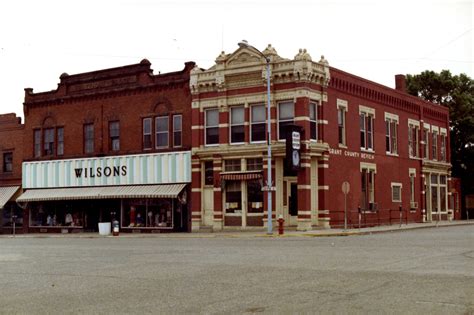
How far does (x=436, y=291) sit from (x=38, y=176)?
40.6m

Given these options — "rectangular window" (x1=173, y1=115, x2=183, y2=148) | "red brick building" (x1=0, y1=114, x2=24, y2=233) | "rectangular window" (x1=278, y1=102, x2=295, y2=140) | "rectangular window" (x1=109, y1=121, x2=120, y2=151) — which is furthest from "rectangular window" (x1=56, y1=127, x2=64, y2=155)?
"rectangular window" (x1=278, y1=102, x2=295, y2=140)

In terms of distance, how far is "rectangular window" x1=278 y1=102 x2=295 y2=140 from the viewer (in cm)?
3762

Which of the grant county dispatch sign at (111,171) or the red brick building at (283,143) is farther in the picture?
the grant county dispatch sign at (111,171)

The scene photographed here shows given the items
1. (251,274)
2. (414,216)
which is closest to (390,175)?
(414,216)

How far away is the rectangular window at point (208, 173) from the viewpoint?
40.2m

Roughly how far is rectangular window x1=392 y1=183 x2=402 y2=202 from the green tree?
18.2 meters

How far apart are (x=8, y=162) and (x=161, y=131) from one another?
1489 cm

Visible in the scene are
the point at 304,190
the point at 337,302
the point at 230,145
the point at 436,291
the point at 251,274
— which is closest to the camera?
the point at 337,302

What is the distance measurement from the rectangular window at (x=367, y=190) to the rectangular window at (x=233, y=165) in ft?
28.2

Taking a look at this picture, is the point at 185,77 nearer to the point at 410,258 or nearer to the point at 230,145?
the point at 230,145

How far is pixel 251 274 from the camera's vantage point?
48.6ft

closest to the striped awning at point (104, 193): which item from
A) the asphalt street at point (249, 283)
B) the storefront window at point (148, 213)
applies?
the storefront window at point (148, 213)

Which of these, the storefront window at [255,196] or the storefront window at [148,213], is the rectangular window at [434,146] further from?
the storefront window at [148,213]

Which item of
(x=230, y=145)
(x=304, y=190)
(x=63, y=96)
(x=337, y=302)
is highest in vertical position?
(x=63, y=96)
